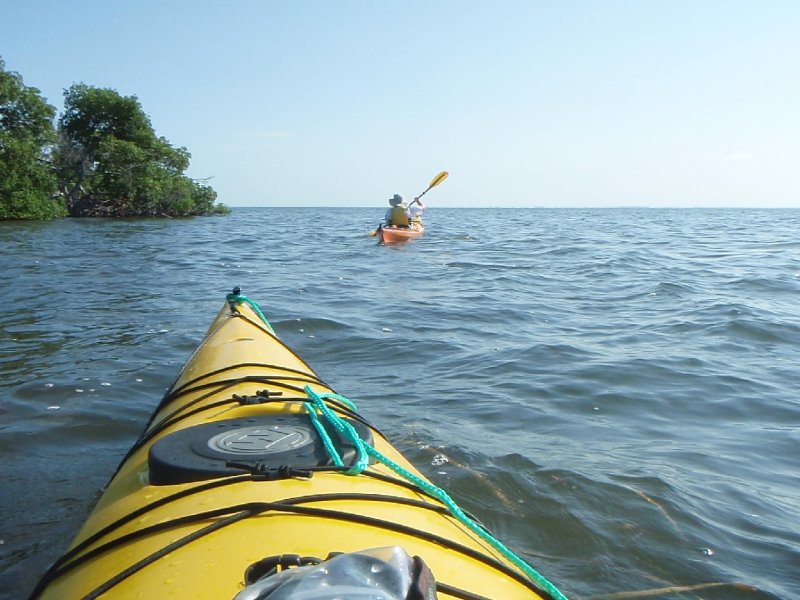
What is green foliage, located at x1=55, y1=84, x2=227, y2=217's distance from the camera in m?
29.5

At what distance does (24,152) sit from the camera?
24703 mm

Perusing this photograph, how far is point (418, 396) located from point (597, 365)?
1876 mm

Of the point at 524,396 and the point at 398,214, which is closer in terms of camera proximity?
the point at 524,396

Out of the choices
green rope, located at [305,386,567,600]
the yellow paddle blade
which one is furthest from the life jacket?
green rope, located at [305,386,567,600]

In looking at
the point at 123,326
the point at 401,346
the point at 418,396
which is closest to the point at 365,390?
the point at 418,396

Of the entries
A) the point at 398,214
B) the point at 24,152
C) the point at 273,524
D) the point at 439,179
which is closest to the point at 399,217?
the point at 398,214

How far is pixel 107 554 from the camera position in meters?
1.70

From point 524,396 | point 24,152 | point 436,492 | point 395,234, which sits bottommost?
point 524,396

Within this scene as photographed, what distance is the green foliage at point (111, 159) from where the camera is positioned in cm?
2952

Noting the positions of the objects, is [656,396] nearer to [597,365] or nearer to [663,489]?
[597,365]

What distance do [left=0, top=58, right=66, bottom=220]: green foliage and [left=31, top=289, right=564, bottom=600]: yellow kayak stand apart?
2630 cm

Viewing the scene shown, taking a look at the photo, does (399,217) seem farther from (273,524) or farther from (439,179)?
(273,524)

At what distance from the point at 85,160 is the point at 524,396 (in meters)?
29.9

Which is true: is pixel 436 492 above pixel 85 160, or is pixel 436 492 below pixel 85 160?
below
